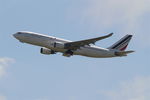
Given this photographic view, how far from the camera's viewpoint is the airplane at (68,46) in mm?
88625

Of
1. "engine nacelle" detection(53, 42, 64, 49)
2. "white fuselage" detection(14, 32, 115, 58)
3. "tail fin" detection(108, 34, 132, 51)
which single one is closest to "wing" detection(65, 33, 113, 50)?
"engine nacelle" detection(53, 42, 64, 49)

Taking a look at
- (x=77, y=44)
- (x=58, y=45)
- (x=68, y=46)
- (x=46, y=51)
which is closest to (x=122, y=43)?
(x=77, y=44)

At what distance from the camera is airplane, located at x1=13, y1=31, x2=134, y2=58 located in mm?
88625

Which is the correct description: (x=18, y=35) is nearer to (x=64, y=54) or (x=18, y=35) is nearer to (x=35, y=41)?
(x=35, y=41)

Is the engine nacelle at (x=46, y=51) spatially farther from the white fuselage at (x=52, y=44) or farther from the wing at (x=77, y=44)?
the wing at (x=77, y=44)

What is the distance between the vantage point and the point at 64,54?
9275 centimetres

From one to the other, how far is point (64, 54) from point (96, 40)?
8814mm

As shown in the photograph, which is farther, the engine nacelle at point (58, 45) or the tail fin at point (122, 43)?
the tail fin at point (122, 43)

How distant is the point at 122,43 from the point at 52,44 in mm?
19402

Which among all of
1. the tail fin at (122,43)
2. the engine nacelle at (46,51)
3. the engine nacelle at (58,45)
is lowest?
the engine nacelle at (46,51)

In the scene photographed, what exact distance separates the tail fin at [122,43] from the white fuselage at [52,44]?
10.7ft

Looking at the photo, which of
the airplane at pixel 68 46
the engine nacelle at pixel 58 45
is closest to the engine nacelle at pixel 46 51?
the airplane at pixel 68 46

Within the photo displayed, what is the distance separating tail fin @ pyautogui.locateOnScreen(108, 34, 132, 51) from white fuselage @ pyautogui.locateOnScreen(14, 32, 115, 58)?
3261 millimetres

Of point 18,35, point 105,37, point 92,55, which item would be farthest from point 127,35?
point 18,35
